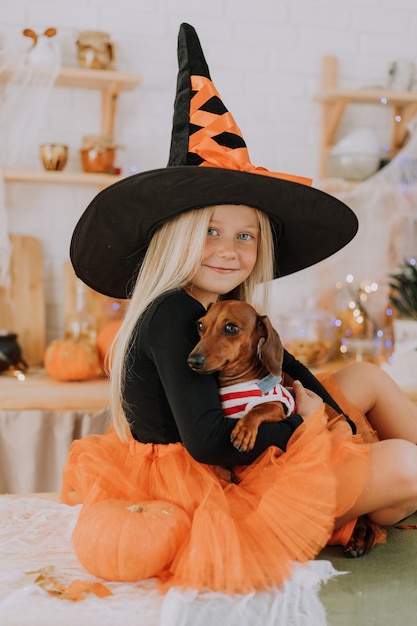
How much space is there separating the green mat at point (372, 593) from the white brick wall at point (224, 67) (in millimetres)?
1694

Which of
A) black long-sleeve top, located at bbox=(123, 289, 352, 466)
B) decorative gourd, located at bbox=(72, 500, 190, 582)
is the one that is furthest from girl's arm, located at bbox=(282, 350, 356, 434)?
decorative gourd, located at bbox=(72, 500, 190, 582)

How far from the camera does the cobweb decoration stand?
2.28 metres

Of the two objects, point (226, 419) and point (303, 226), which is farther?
point (303, 226)

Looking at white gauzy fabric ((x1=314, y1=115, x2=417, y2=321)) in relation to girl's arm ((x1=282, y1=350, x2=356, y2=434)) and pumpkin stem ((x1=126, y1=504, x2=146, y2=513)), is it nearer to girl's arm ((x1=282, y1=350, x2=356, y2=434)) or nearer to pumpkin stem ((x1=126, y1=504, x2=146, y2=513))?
girl's arm ((x1=282, y1=350, x2=356, y2=434))

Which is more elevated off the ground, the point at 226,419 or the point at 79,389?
the point at 226,419

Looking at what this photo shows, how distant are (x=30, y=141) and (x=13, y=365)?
743 mm

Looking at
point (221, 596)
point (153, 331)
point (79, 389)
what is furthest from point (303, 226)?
point (79, 389)

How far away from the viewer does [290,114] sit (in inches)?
105

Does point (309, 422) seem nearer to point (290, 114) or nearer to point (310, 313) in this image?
point (310, 313)

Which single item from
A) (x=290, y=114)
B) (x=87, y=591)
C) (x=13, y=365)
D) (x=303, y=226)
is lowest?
(x=13, y=365)

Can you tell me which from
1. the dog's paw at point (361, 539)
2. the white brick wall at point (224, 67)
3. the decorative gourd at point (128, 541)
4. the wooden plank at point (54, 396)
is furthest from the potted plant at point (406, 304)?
the decorative gourd at point (128, 541)

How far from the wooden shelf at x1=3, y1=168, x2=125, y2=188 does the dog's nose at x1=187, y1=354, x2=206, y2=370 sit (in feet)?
→ 4.63

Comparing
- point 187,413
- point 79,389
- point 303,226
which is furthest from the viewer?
point 79,389

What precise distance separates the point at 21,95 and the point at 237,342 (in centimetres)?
154
